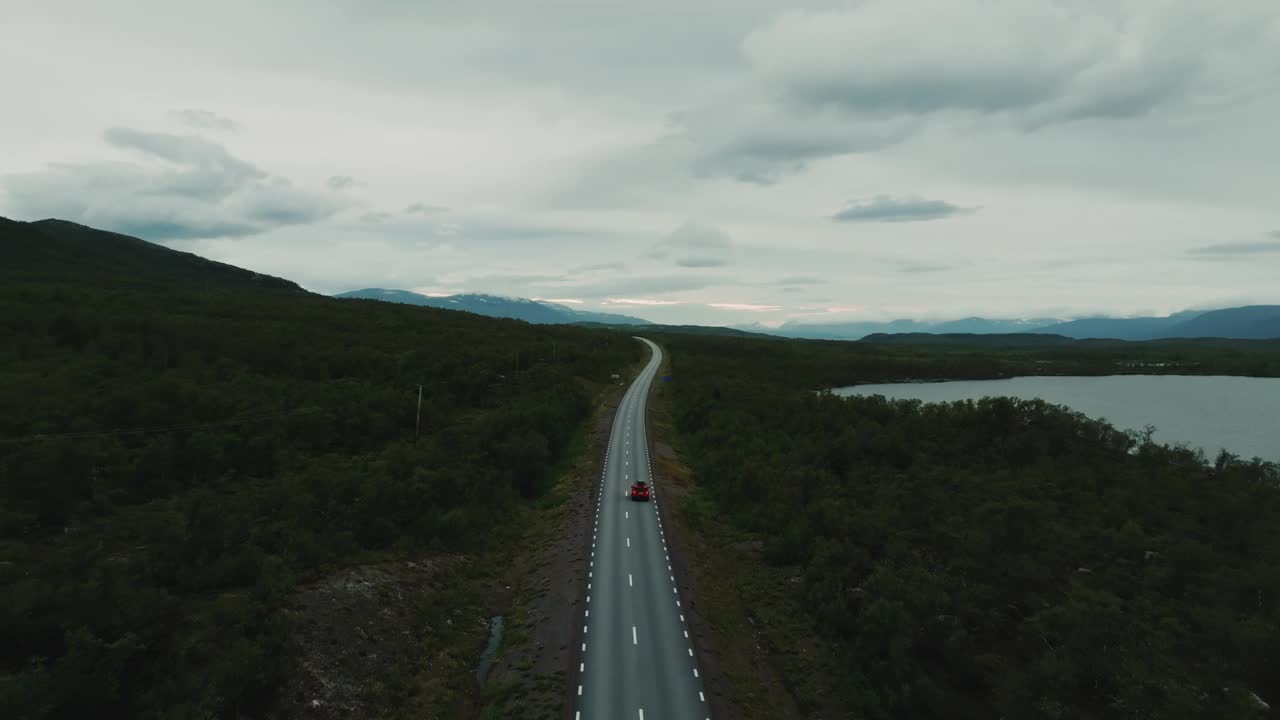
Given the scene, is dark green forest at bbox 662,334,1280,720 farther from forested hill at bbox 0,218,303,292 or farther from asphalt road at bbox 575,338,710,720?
forested hill at bbox 0,218,303,292

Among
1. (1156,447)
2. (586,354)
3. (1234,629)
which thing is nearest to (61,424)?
(1234,629)

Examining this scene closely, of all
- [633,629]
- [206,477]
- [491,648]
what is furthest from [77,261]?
[633,629]

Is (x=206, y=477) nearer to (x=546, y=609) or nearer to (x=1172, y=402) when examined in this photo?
(x=546, y=609)

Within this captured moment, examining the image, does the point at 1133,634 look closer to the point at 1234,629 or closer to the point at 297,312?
the point at 1234,629

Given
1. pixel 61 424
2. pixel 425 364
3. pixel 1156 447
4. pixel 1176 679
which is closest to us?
pixel 1176 679

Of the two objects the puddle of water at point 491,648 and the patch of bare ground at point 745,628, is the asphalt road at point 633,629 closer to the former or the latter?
the patch of bare ground at point 745,628

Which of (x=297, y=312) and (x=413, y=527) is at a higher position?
(x=297, y=312)
